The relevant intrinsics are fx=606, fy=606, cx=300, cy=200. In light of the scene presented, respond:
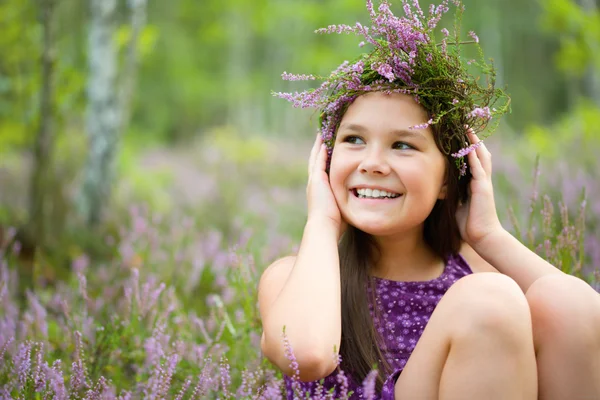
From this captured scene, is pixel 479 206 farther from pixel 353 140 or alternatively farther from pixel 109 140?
pixel 109 140

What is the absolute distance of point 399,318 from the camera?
1.91m

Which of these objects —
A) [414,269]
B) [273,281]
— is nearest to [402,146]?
[414,269]

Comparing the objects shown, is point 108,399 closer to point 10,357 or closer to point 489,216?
point 10,357

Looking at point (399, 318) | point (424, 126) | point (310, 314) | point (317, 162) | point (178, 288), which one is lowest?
point (178, 288)

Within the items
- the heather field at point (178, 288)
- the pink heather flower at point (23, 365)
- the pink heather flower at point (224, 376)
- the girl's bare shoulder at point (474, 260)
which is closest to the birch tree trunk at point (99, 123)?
the heather field at point (178, 288)

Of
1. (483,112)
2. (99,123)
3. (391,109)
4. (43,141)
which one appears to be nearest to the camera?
(483,112)

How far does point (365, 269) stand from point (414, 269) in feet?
0.60

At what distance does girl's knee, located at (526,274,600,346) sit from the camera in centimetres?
156

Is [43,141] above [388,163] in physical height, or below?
below

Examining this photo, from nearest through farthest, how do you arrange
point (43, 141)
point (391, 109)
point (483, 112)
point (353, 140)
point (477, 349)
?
point (477, 349)
point (483, 112)
point (391, 109)
point (353, 140)
point (43, 141)

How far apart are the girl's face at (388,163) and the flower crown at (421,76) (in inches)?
1.7

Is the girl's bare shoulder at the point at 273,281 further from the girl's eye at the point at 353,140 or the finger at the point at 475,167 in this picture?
the finger at the point at 475,167

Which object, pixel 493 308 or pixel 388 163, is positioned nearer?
pixel 493 308

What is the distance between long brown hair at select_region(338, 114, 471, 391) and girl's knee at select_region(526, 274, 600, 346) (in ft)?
1.51
